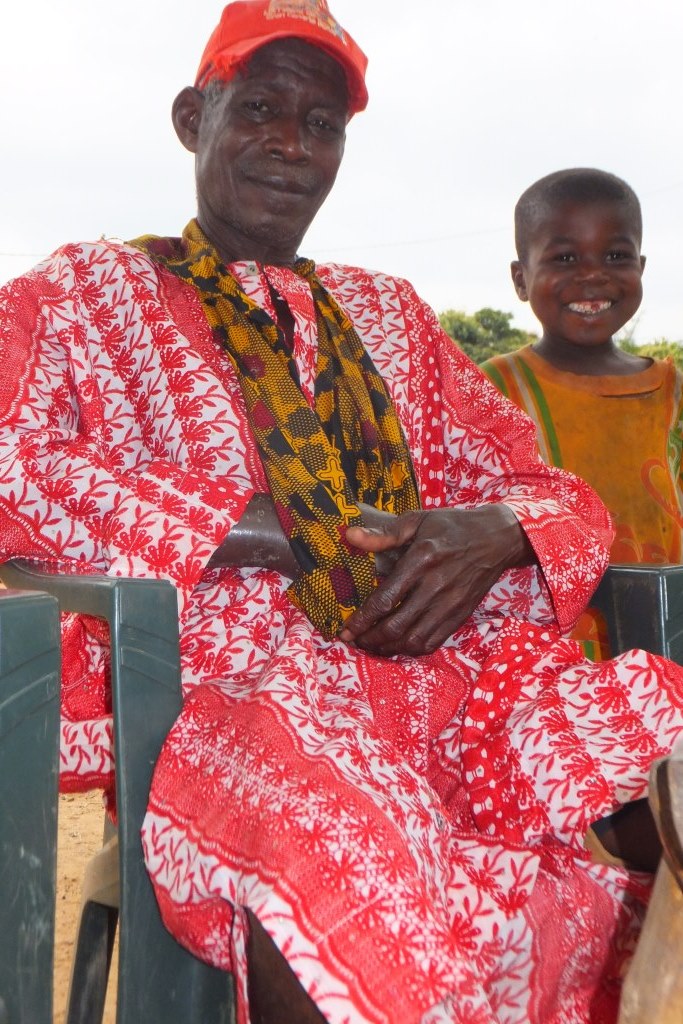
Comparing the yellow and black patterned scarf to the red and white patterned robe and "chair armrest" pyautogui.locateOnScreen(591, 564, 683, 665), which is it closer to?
the red and white patterned robe

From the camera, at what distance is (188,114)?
197cm

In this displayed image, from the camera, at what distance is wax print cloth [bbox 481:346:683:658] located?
258 cm

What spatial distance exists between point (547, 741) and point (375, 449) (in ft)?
1.91

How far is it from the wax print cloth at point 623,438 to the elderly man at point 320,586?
2.51 feet

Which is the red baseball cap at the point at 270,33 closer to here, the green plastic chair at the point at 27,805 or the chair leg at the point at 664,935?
the green plastic chair at the point at 27,805

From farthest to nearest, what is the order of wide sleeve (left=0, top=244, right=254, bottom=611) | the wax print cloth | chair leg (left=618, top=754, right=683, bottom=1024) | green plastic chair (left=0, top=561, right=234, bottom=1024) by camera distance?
the wax print cloth → wide sleeve (left=0, top=244, right=254, bottom=611) → green plastic chair (left=0, top=561, right=234, bottom=1024) → chair leg (left=618, top=754, right=683, bottom=1024)

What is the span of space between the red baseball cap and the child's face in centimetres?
97

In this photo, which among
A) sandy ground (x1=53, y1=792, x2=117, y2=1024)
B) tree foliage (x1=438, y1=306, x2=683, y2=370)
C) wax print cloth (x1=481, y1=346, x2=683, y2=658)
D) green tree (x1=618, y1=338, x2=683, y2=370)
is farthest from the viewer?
tree foliage (x1=438, y1=306, x2=683, y2=370)

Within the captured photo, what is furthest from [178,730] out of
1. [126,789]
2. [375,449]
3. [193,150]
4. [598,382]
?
[598,382]

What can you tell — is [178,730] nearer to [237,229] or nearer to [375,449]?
[375,449]

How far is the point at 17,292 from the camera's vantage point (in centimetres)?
165

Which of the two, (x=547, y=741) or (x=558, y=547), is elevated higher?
(x=558, y=547)

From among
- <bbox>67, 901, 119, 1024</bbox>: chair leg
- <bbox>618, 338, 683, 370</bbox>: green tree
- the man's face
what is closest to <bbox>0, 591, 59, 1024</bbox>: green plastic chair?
<bbox>67, 901, 119, 1024</bbox>: chair leg

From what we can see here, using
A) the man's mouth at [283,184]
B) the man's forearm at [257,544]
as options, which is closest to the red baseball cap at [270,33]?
the man's mouth at [283,184]
